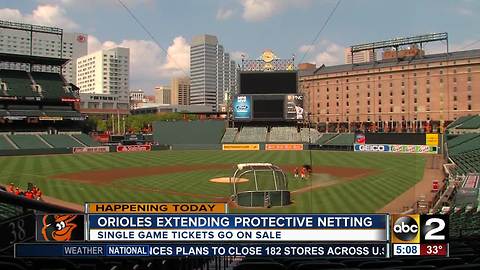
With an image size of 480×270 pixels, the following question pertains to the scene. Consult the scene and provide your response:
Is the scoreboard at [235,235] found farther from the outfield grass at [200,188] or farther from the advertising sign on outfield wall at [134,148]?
the advertising sign on outfield wall at [134,148]

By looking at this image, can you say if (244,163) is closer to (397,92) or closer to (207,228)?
(207,228)

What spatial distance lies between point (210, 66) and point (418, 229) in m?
61.4

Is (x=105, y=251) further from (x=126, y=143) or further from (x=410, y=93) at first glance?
(x=410, y=93)

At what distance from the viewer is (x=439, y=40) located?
92875 mm

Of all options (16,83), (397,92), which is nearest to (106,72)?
(16,83)

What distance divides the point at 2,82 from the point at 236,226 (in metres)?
76.3

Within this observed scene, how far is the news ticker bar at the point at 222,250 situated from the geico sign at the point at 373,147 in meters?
65.6

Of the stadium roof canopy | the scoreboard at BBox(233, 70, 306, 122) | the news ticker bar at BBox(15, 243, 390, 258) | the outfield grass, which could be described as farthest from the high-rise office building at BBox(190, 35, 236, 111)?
the news ticker bar at BBox(15, 243, 390, 258)

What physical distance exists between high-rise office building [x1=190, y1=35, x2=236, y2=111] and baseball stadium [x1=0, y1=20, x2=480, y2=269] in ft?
16.6

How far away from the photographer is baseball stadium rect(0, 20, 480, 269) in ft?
77.4

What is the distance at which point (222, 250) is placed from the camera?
27.9 feet

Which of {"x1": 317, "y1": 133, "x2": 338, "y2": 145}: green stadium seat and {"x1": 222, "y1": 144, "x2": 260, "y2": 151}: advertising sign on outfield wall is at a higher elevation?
{"x1": 317, "y1": 133, "x2": 338, "y2": 145}: green stadium seat

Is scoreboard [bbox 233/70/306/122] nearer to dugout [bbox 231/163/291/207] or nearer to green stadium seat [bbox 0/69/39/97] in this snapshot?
green stadium seat [bbox 0/69/39/97]

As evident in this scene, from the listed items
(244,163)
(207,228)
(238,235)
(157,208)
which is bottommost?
(244,163)
